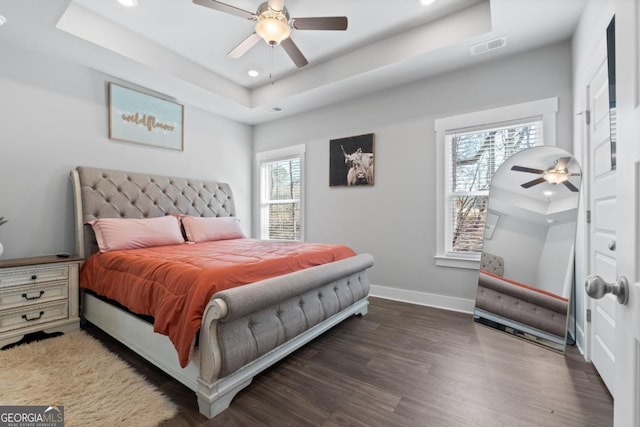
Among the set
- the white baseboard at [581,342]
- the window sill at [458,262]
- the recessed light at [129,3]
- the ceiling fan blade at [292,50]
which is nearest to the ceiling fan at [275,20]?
the ceiling fan blade at [292,50]

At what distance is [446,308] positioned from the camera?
3143mm

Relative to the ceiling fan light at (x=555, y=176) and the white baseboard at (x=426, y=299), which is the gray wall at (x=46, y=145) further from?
the ceiling fan light at (x=555, y=176)

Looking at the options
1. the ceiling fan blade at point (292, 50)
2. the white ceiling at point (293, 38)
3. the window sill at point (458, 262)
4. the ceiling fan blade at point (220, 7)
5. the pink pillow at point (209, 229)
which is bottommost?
the window sill at point (458, 262)

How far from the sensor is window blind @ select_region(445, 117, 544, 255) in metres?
2.90

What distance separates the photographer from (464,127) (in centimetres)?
308

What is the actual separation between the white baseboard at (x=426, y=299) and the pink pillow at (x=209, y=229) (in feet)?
6.83

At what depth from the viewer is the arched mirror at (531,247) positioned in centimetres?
227

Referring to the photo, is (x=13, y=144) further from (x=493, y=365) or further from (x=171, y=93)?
(x=493, y=365)

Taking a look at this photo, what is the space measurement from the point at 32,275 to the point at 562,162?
464 cm

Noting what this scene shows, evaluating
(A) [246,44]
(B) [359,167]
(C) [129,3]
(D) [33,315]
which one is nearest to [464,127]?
(B) [359,167]

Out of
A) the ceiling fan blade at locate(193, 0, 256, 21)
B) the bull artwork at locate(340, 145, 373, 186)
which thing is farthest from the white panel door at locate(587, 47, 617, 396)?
the ceiling fan blade at locate(193, 0, 256, 21)

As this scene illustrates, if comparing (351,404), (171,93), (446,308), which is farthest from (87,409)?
(171,93)

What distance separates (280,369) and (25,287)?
2.28m

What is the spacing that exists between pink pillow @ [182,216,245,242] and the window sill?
2.65 metres
